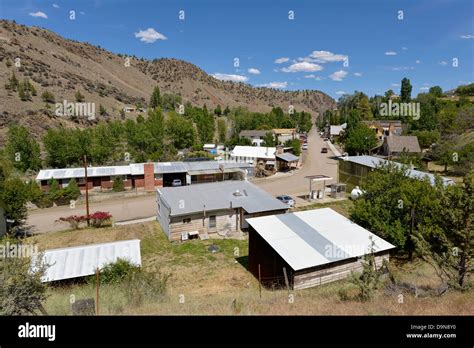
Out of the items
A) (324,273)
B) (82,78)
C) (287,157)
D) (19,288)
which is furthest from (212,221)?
(82,78)

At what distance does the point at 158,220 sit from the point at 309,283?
17194 mm

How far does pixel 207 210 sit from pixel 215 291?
29.5 ft

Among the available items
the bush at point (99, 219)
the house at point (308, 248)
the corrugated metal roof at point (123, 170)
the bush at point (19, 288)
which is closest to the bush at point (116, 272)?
the bush at point (19, 288)

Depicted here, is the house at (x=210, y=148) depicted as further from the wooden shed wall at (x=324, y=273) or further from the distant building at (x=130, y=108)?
the wooden shed wall at (x=324, y=273)

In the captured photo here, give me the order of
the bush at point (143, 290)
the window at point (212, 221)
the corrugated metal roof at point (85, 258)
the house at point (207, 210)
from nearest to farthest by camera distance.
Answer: the bush at point (143, 290)
the corrugated metal roof at point (85, 258)
the house at point (207, 210)
the window at point (212, 221)

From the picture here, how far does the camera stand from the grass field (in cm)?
803

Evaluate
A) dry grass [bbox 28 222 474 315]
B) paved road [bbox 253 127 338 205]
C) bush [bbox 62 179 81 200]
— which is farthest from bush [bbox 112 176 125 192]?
paved road [bbox 253 127 338 205]

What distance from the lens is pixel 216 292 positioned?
15.1 m

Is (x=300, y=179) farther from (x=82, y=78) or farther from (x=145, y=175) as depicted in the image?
(x=82, y=78)

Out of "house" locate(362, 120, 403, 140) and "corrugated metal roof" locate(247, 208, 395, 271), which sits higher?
"house" locate(362, 120, 403, 140)

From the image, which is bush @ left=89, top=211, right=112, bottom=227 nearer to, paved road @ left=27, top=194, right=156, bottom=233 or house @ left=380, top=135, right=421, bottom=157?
paved road @ left=27, top=194, right=156, bottom=233

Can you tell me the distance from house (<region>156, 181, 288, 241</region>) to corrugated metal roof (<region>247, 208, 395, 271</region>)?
6.24 meters

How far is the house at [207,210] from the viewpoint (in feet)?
76.4
